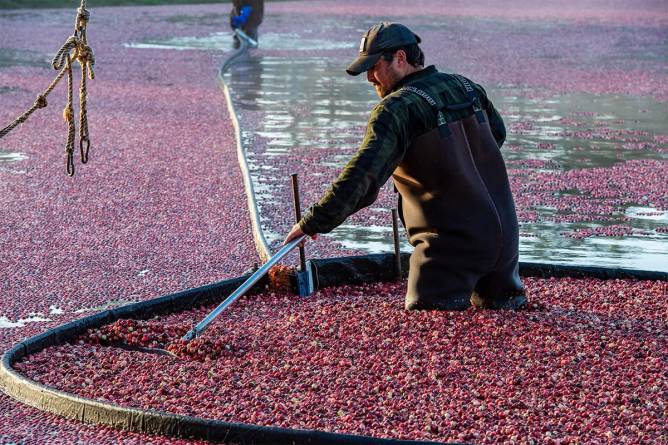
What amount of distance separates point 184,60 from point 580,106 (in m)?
7.98

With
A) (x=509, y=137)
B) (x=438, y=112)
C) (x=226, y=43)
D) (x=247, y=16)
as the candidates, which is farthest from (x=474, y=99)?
(x=226, y=43)

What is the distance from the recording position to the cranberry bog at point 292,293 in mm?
4273

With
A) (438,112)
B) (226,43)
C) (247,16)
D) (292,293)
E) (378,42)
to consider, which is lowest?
(226,43)

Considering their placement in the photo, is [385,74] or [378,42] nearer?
[378,42]

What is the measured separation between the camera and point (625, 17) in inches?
1299

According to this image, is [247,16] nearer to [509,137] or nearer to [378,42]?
[509,137]

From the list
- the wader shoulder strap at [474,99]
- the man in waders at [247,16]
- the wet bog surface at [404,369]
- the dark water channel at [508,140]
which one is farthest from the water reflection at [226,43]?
the wet bog surface at [404,369]

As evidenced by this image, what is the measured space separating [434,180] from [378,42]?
0.65 metres

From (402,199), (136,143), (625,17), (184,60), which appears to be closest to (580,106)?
(136,143)

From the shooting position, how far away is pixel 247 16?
21906 millimetres

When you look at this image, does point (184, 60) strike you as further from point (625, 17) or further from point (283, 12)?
point (625, 17)

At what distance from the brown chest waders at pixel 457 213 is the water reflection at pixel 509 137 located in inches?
72.4

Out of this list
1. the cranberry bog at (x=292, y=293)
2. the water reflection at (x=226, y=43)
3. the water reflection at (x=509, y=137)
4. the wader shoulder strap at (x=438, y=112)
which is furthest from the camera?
the water reflection at (x=226, y=43)

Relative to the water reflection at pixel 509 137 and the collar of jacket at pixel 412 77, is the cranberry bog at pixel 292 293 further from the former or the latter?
the collar of jacket at pixel 412 77
